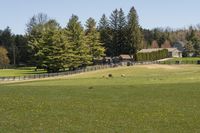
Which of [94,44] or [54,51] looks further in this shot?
[94,44]

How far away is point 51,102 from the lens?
76.1 feet

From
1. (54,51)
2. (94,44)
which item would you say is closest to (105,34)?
(94,44)

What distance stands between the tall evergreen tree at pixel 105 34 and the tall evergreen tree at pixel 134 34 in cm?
662

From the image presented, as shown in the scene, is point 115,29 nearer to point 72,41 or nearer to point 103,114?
point 72,41

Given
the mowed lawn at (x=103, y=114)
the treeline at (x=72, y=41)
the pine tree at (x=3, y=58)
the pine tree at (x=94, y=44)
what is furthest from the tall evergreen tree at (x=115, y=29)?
the mowed lawn at (x=103, y=114)

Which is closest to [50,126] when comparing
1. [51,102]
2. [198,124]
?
[198,124]

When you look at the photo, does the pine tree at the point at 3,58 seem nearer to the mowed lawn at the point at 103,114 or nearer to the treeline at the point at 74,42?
the treeline at the point at 74,42

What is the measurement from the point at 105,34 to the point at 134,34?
1040cm

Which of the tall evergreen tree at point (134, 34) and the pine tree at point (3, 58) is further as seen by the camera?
the pine tree at point (3, 58)

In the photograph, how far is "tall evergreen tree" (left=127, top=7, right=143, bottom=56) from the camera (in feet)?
432

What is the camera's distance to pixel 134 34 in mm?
131750

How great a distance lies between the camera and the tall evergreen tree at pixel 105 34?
136375 millimetres

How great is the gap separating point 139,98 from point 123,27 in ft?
377

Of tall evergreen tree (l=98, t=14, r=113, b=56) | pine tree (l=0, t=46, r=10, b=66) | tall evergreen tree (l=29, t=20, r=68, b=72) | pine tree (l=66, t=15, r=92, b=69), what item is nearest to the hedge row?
tall evergreen tree (l=98, t=14, r=113, b=56)
